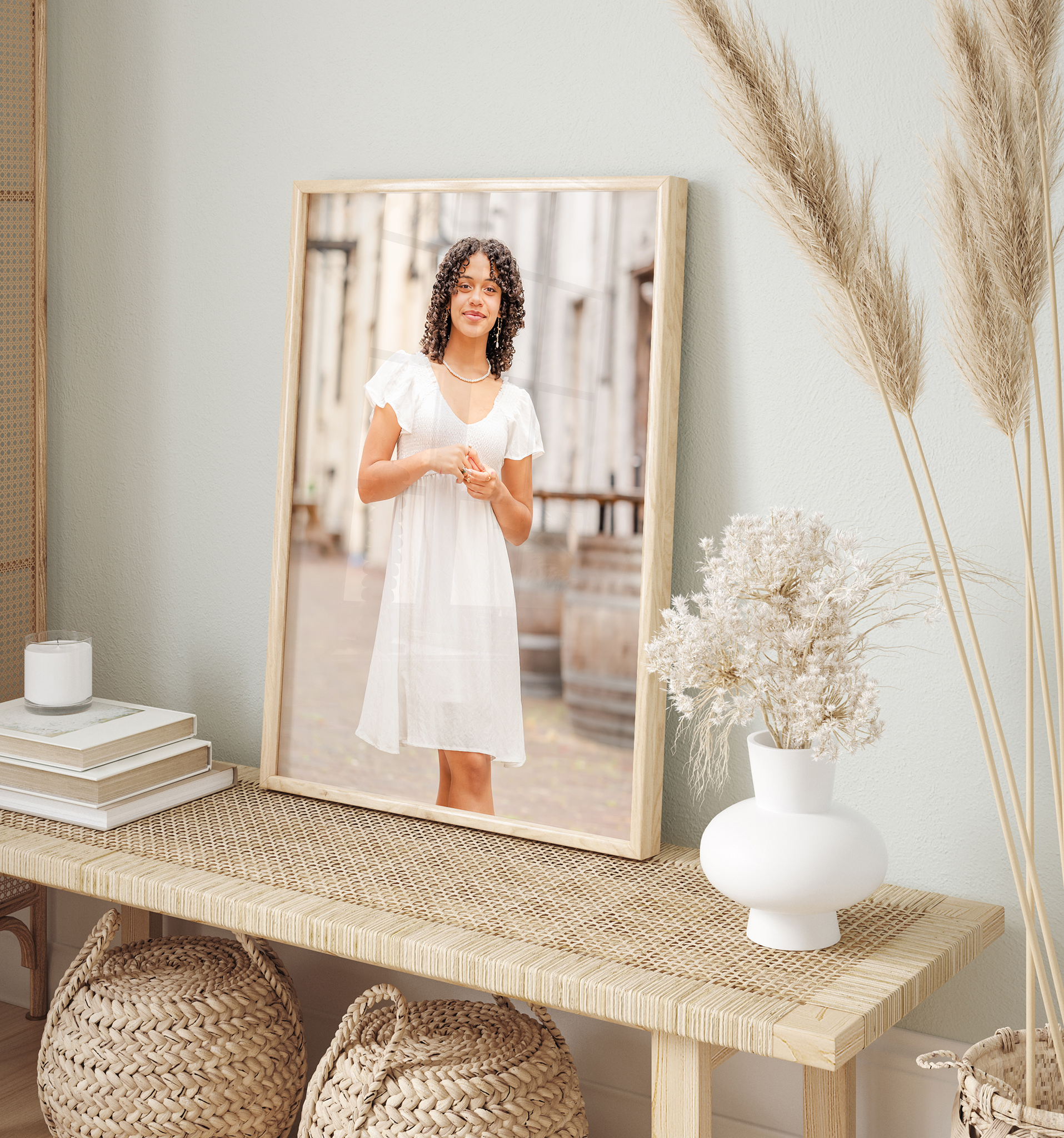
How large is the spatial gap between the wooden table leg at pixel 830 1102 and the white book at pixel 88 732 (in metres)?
1.04

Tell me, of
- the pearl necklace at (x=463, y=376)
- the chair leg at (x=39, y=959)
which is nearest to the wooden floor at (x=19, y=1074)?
the chair leg at (x=39, y=959)

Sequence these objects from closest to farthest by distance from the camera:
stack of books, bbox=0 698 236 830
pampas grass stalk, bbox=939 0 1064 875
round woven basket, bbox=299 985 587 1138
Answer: pampas grass stalk, bbox=939 0 1064 875
round woven basket, bbox=299 985 587 1138
stack of books, bbox=0 698 236 830

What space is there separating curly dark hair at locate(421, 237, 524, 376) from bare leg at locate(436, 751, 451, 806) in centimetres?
56

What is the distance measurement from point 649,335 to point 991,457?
46cm

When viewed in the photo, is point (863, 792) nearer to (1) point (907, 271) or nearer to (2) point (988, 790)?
(2) point (988, 790)

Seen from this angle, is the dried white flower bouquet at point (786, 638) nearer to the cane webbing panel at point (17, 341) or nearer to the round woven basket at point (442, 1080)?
the round woven basket at point (442, 1080)

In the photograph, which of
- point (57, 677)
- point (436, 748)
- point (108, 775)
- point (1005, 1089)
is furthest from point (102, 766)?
point (1005, 1089)

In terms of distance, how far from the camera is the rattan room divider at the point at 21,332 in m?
2.06

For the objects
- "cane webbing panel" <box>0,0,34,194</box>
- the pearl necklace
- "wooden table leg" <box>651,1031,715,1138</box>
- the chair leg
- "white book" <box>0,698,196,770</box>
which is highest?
"cane webbing panel" <box>0,0,34,194</box>

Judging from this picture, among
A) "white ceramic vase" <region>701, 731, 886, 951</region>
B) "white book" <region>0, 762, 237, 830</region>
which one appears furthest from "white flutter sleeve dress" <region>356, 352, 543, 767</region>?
"white ceramic vase" <region>701, 731, 886, 951</region>

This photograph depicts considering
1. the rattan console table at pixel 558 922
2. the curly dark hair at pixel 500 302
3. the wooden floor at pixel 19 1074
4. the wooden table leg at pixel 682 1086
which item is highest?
the curly dark hair at pixel 500 302

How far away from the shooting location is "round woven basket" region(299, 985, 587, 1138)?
1.47 meters

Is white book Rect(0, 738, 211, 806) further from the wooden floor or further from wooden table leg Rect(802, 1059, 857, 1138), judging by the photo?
wooden table leg Rect(802, 1059, 857, 1138)

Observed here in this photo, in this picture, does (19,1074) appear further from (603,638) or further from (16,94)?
(16,94)
